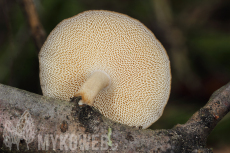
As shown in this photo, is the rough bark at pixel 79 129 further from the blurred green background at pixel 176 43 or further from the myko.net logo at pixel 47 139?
the blurred green background at pixel 176 43

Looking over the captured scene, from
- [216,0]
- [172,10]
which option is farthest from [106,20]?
[216,0]

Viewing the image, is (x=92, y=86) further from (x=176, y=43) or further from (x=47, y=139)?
(x=176, y=43)

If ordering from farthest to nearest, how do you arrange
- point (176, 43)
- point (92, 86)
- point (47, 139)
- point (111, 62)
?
point (176, 43) < point (111, 62) < point (92, 86) < point (47, 139)

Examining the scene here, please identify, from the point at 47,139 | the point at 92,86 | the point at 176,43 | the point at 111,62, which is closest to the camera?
the point at 47,139

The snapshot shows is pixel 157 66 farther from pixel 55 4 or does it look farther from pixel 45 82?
pixel 55 4

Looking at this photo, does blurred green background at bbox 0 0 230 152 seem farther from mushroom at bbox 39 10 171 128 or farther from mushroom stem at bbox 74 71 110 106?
mushroom stem at bbox 74 71 110 106

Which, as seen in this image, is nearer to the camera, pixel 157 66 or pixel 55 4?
pixel 157 66

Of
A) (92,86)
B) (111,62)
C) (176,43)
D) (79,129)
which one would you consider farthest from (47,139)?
(176,43)
